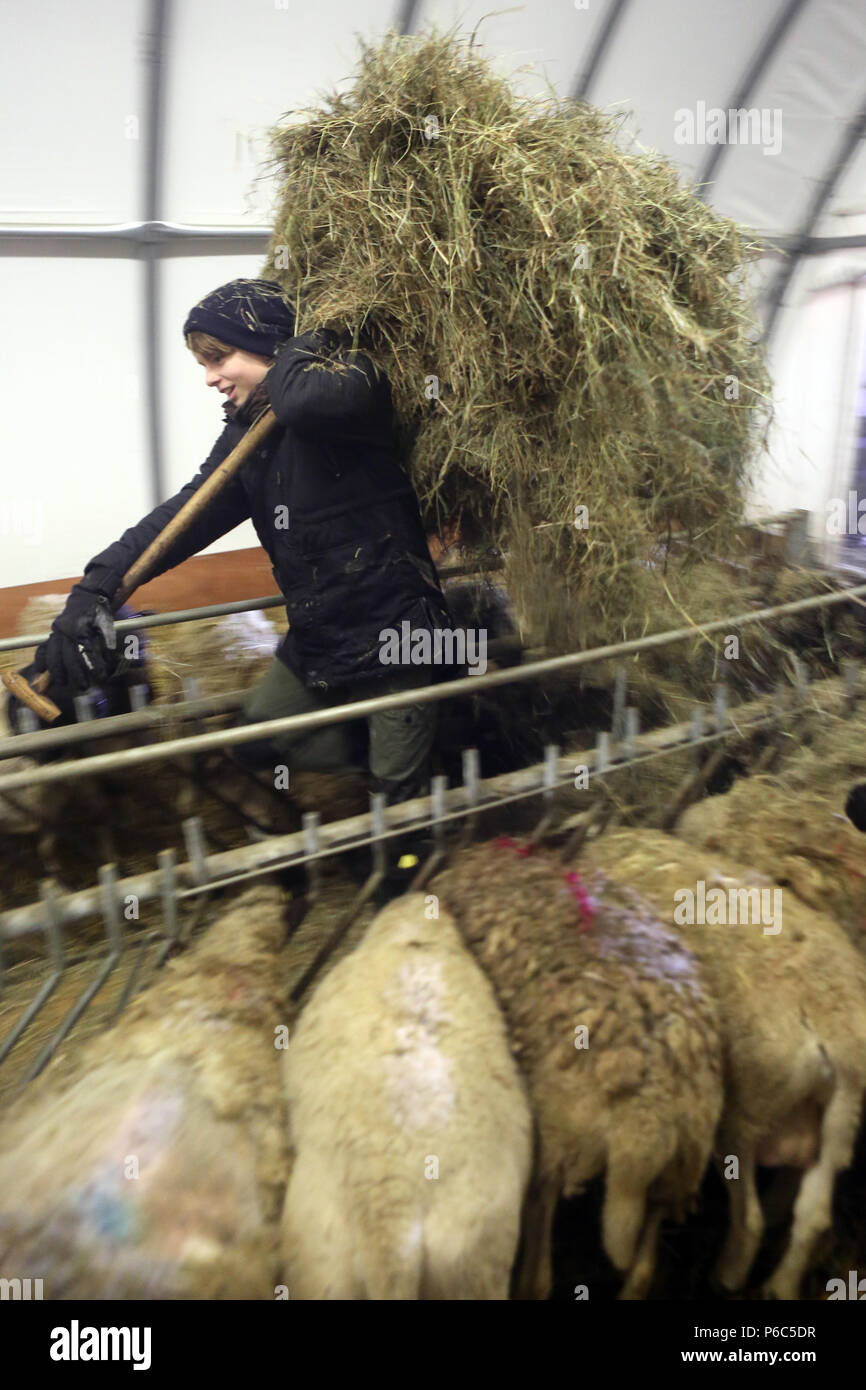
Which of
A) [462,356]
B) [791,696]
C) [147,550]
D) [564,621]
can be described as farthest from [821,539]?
[147,550]

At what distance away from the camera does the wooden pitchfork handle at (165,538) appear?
7.51 ft

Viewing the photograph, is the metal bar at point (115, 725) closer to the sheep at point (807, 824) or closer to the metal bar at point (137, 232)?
the sheep at point (807, 824)

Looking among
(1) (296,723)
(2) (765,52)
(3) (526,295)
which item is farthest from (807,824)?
(2) (765,52)

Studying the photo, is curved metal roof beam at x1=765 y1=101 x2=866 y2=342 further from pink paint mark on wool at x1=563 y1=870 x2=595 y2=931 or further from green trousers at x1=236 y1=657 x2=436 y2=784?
pink paint mark on wool at x1=563 y1=870 x2=595 y2=931

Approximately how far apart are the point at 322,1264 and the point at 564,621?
1.75 meters

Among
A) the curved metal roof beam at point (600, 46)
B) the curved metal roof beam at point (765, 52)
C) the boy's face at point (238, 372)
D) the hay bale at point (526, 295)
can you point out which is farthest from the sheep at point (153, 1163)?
the curved metal roof beam at point (765, 52)

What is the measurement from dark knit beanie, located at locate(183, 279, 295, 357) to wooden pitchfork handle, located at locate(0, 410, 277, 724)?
7.1 inches

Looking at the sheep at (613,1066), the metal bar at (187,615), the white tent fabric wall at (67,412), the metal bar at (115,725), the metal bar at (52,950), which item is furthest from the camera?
the white tent fabric wall at (67,412)

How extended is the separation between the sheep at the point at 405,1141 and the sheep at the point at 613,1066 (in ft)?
0.26

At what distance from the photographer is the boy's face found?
7.33ft

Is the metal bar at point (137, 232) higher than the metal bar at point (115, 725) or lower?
higher

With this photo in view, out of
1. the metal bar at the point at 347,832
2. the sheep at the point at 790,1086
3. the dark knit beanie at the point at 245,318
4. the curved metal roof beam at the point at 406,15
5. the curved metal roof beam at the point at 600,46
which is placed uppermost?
the curved metal roof beam at the point at 600,46

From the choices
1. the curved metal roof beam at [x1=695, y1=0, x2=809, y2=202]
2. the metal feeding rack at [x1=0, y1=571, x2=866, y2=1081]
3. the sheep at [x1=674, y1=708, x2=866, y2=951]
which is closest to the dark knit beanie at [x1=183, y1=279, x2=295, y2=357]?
the metal feeding rack at [x1=0, y1=571, x2=866, y2=1081]

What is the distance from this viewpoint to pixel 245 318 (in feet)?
7.18
